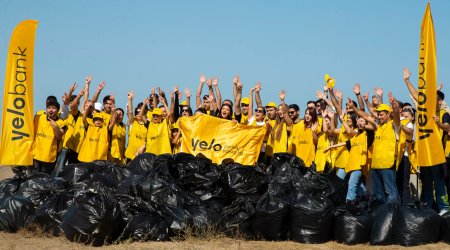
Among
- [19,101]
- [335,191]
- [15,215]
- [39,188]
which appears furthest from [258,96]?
[15,215]

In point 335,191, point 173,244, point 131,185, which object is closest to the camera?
point 173,244

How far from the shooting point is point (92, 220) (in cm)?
743

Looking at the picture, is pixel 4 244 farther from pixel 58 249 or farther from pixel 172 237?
pixel 172 237

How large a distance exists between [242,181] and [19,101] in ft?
14.0

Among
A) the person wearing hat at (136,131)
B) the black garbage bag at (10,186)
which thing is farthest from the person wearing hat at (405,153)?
the black garbage bag at (10,186)

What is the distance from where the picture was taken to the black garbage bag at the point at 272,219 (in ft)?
26.6

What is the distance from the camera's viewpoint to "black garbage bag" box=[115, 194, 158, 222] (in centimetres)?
790

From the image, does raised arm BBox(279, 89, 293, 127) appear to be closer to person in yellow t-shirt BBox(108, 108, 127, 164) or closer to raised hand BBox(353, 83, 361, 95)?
raised hand BBox(353, 83, 361, 95)

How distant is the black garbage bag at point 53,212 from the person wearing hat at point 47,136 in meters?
2.74

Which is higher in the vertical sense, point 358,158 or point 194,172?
point 358,158

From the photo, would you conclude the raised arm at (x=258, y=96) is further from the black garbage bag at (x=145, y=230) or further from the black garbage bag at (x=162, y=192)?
the black garbage bag at (x=145, y=230)

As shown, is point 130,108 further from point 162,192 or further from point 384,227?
point 384,227

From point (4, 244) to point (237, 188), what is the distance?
9.72 feet

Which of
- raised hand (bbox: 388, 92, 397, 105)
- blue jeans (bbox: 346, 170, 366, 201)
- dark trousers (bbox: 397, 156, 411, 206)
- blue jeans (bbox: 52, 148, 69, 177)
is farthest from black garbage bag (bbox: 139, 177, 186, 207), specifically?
dark trousers (bbox: 397, 156, 411, 206)
